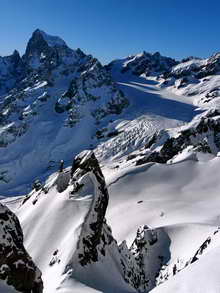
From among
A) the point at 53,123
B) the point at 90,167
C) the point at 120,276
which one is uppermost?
the point at 90,167

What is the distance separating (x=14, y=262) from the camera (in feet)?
61.8

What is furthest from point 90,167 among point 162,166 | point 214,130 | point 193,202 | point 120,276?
point 214,130

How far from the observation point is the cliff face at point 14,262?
60.4 feet

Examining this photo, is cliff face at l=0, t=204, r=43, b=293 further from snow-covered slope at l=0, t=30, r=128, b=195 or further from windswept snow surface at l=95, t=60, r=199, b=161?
windswept snow surface at l=95, t=60, r=199, b=161

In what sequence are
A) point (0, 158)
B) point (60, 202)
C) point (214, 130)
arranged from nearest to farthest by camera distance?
1. point (60, 202)
2. point (214, 130)
3. point (0, 158)

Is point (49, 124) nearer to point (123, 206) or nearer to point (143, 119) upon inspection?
point (143, 119)

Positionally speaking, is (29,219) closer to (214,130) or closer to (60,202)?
(60,202)

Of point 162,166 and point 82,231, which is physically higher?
point 82,231

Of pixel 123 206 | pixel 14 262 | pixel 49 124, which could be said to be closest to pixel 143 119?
pixel 49 124

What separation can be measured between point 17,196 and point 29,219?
323 feet

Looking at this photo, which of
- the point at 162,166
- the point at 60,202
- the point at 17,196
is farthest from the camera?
the point at 17,196

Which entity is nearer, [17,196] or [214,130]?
[214,130]

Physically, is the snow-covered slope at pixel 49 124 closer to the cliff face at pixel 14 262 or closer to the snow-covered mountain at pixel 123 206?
the snow-covered mountain at pixel 123 206

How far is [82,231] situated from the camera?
27.7 metres
